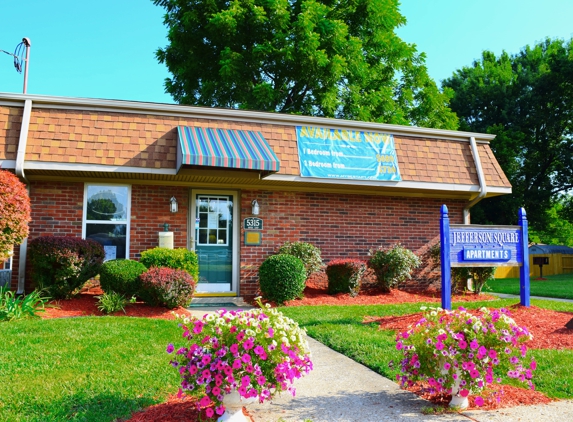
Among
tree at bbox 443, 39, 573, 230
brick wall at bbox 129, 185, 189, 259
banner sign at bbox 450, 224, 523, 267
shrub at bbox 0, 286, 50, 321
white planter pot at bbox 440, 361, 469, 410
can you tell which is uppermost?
tree at bbox 443, 39, 573, 230

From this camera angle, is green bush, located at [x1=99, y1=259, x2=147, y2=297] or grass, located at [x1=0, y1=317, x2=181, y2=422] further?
green bush, located at [x1=99, y1=259, x2=147, y2=297]

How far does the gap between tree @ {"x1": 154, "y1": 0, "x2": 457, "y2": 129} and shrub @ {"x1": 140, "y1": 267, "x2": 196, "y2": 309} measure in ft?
37.9

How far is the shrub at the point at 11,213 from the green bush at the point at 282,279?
441 centimetres

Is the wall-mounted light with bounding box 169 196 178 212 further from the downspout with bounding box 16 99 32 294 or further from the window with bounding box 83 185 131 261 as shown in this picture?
the downspout with bounding box 16 99 32 294

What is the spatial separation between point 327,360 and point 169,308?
3.81m

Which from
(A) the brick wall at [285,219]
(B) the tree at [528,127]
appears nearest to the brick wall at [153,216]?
(A) the brick wall at [285,219]

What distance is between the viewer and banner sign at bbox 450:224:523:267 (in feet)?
25.7

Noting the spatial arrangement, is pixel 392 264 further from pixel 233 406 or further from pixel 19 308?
pixel 233 406

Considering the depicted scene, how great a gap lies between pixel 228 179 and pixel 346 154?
276cm

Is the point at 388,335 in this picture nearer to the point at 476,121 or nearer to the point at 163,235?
the point at 163,235

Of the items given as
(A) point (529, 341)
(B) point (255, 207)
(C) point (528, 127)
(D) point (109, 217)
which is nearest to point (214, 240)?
(B) point (255, 207)

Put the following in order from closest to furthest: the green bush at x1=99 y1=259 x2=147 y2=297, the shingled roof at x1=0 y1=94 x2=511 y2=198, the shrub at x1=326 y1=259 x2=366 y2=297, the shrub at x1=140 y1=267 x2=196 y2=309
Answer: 1. the shrub at x1=140 y1=267 x2=196 y2=309
2. the green bush at x1=99 y1=259 x2=147 y2=297
3. the shingled roof at x1=0 y1=94 x2=511 y2=198
4. the shrub at x1=326 y1=259 x2=366 y2=297

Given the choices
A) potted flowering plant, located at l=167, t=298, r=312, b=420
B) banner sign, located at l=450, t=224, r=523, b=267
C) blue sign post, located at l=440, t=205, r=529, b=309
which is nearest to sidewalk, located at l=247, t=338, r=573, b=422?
potted flowering plant, located at l=167, t=298, r=312, b=420

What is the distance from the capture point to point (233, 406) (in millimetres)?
3635
